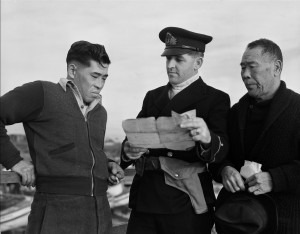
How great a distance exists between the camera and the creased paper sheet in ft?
7.79

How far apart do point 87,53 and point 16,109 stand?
609mm

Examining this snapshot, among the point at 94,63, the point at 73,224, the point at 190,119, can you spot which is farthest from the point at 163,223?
the point at 94,63

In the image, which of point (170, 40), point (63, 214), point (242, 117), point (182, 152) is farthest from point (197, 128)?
point (63, 214)

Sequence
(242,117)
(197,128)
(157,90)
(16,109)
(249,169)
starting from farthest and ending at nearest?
(157,90) → (242,117) → (249,169) → (16,109) → (197,128)

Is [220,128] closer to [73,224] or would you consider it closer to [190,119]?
[190,119]

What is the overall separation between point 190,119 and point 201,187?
636 millimetres

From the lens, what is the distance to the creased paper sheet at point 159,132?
237 centimetres

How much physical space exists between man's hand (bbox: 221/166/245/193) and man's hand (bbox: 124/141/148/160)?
0.51 metres

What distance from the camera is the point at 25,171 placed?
8.43 ft

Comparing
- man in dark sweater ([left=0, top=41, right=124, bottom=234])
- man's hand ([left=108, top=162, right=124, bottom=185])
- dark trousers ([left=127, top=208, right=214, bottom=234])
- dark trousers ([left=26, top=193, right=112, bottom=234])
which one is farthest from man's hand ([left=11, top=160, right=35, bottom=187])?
dark trousers ([left=127, top=208, right=214, bottom=234])

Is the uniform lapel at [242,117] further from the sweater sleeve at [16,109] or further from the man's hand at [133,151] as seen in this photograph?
the sweater sleeve at [16,109]

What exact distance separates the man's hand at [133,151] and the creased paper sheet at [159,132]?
88mm

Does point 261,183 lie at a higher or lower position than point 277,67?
lower

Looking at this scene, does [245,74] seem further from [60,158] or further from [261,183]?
[60,158]
